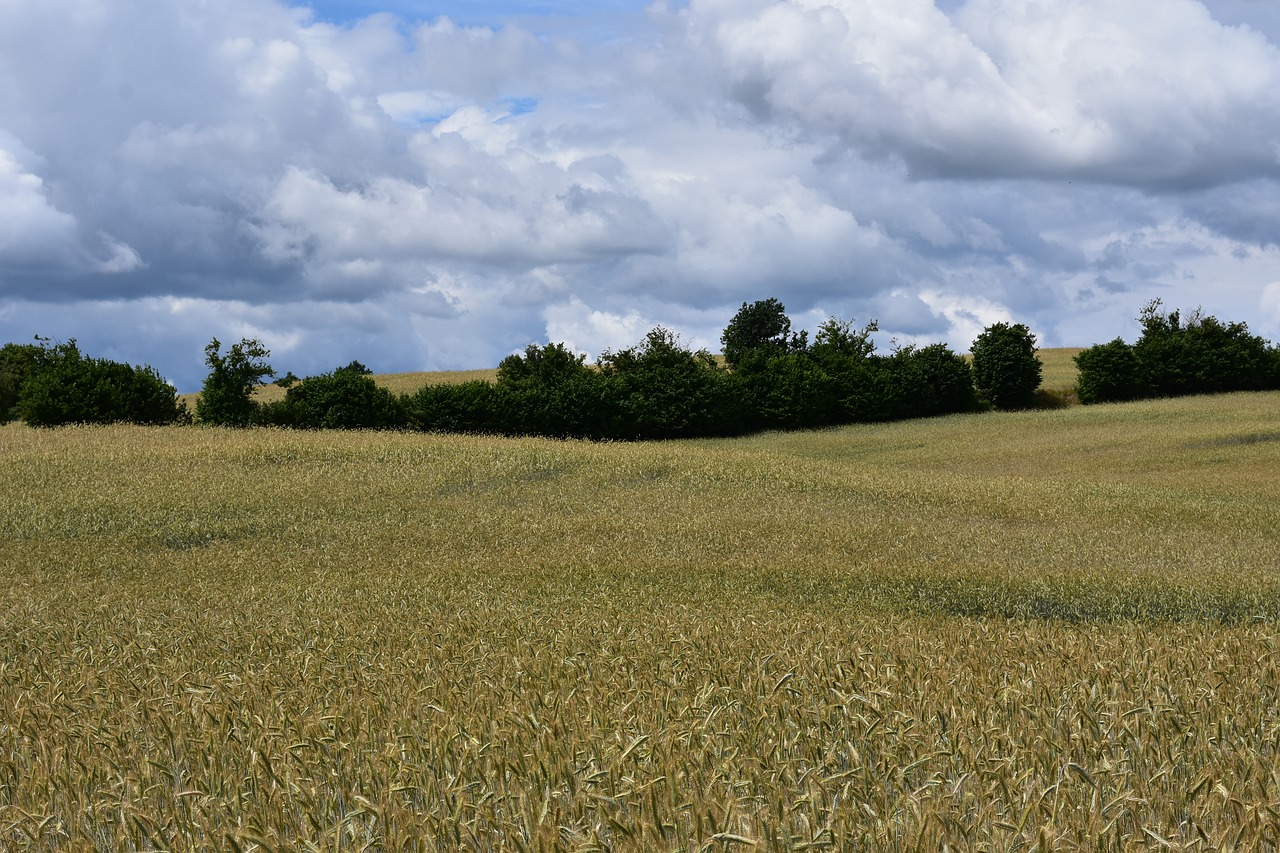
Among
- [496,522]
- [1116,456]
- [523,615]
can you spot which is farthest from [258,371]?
[523,615]

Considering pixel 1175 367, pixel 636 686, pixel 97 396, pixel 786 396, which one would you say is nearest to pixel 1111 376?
pixel 1175 367

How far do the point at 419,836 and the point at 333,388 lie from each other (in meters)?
41.8

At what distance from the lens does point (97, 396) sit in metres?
40.0

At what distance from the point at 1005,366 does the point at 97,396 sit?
45500mm

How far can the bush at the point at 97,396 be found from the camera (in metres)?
39.2

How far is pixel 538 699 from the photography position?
4.29 m

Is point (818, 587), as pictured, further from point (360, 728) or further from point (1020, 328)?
point (1020, 328)

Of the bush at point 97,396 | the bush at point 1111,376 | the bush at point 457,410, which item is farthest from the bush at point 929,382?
the bush at point 97,396

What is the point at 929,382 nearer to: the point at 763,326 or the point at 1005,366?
the point at 1005,366

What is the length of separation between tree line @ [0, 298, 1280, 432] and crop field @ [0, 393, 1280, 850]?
77.7 ft

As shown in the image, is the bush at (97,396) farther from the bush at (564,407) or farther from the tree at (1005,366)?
the tree at (1005,366)

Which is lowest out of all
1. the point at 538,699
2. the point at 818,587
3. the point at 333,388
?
the point at 818,587

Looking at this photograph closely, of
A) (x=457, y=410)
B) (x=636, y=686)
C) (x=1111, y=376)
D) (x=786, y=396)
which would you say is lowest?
(x=636, y=686)

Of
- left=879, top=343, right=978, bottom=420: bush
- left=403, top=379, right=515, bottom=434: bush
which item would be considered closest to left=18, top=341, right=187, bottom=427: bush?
left=403, top=379, right=515, bottom=434: bush
